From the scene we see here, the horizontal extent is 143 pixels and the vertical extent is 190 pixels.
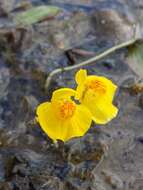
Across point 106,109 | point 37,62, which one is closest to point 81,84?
point 106,109

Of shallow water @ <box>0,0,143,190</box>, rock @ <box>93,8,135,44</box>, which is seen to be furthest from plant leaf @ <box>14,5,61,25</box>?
rock @ <box>93,8,135,44</box>

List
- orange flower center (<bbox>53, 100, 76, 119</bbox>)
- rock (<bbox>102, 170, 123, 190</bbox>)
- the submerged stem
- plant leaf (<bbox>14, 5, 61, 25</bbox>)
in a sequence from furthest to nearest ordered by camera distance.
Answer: plant leaf (<bbox>14, 5, 61, 25</bbox>) < the submerged stem < rock (<bbox>102, 170, 123, 190</bbox>) < orange flower center (<bbox>53, 100, 76, 119</bbox>)

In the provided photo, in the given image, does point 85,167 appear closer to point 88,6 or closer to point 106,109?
point 106,109

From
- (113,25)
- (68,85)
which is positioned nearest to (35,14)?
(113,25)

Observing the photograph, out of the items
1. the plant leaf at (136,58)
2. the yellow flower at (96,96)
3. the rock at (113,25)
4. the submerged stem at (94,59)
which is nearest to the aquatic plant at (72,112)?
the yellow flower at (96,96)

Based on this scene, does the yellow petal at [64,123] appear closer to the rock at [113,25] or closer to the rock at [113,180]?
the rock at [113,180]

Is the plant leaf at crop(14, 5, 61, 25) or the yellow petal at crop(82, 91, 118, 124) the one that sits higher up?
the yellow petal at crop(82, 91, 118, 124)

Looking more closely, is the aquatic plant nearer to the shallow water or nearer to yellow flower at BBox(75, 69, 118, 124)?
yellow flower at BBox(75, 69, 118, 124)

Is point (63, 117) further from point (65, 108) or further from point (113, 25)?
point (113, 25)
